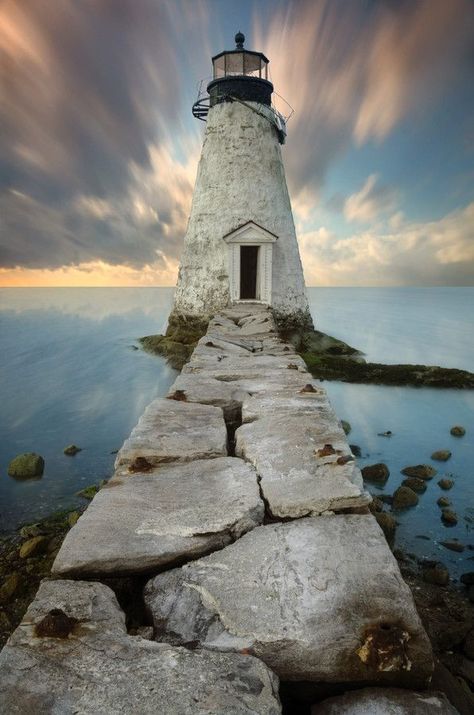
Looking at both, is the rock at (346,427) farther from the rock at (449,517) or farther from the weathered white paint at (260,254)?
the weathered white paint at (260,254)

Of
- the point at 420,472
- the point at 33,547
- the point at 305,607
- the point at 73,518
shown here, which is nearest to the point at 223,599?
the point at 305,607

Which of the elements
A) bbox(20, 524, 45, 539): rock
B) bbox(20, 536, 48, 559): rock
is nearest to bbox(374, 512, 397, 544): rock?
bbox(20, 536, 48, 559): rock

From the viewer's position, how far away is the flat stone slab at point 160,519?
5.31 feet

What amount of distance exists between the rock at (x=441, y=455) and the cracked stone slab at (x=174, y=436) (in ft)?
21.6

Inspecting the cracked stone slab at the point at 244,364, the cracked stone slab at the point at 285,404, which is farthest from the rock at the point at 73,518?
the cracked stone slab at the point at 285,404

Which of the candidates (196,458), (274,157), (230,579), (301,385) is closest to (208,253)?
(274,157)

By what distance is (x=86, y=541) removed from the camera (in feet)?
5.58

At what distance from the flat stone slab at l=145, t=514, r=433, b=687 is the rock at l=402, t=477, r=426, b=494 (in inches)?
223

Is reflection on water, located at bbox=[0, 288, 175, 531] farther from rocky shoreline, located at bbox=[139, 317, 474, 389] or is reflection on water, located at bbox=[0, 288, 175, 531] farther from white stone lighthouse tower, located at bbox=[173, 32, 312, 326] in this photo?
white stone lighthouse tower, located at bbox=[173, 32, 312, 326]

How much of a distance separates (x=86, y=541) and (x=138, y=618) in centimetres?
36

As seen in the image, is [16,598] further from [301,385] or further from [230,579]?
[230,579]

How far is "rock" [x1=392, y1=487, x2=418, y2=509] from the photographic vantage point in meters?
6.20

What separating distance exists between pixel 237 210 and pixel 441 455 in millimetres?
10986

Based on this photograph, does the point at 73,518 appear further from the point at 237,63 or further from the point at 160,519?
the point at 237,63
